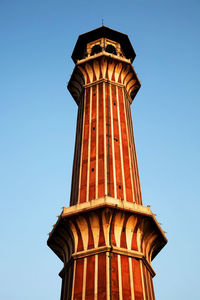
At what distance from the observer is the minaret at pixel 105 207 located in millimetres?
24625

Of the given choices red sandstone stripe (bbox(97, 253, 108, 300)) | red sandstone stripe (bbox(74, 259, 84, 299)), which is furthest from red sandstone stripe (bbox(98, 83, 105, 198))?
red sandstone stripe (bbox(74, 259, 84, 299))

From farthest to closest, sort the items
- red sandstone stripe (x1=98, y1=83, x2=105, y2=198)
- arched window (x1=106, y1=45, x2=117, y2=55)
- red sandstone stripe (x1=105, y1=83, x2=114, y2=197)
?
arched window (x1=106, y1=45, x2=117, y2=55)
red sandstone stripe (x1=105, y1=83, x2=114, y2=197)
red sandstone stripe (x1=98, y1=83, x2=105, y2=198)

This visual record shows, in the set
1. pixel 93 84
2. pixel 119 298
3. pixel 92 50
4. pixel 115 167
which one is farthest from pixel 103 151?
pixel 92 50

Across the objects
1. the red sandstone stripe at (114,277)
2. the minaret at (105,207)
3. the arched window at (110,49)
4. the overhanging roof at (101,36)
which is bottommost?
the red sandstone stripe at (114,277)

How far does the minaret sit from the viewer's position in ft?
80.8

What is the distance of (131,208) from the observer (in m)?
26.6

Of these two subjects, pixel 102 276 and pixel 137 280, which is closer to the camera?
pixel 102 276

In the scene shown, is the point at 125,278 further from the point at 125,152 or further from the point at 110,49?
the point at 110,49

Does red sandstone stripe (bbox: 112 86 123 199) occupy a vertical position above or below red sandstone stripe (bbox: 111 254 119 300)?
above

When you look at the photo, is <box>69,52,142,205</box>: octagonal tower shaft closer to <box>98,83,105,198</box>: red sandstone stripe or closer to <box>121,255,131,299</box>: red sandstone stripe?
<box>98,83,105,198</box>: red sandstone stripe

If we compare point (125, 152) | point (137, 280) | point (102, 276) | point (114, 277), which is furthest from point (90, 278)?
point (125, 152)

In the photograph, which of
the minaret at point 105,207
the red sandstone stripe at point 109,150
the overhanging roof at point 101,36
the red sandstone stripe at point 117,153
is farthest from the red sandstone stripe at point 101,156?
the overhanging roof at point 101,36

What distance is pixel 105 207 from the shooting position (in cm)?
2589

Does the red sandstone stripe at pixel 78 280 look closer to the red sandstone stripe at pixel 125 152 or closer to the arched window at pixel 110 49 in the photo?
the red sandstone stripe at pixel 125 152
